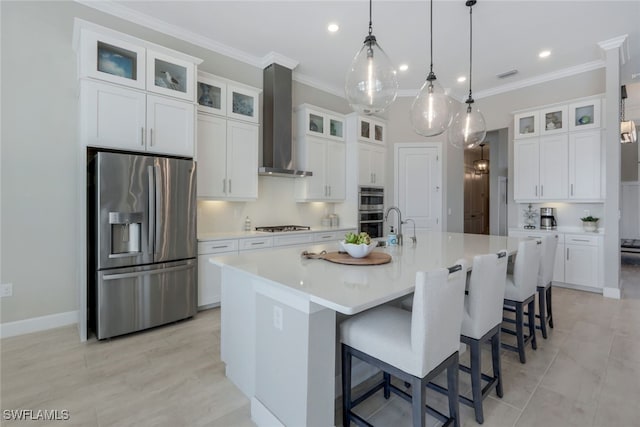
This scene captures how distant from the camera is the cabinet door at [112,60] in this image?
2.66 m

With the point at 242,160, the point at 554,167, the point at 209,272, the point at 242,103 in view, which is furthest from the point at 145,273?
the point at 554,167

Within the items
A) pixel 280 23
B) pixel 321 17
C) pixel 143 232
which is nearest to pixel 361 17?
pixel 321 17

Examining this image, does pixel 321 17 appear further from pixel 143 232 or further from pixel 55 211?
pixel 55 211

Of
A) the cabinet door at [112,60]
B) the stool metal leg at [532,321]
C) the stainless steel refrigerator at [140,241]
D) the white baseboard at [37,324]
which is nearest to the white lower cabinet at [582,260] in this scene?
the stool metal leg at [532,321]

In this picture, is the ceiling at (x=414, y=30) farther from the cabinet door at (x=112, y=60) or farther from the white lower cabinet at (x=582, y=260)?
the white lower cabinet at (x=582, y=260)

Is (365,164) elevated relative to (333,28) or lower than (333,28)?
lower

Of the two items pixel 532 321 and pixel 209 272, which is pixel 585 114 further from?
pixel 209 272

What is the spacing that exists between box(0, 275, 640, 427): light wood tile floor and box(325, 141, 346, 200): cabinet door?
2.84 metres

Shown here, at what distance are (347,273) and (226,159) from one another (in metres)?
2.66

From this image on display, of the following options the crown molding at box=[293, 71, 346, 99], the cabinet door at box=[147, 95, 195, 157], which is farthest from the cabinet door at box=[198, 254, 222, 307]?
the crown molding at box=[293, 71, 346, 99]

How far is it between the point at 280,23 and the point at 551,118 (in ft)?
13.7

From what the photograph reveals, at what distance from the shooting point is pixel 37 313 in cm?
291

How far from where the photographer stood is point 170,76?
3.18 m

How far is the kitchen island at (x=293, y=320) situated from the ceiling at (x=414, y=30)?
280 centimetres
